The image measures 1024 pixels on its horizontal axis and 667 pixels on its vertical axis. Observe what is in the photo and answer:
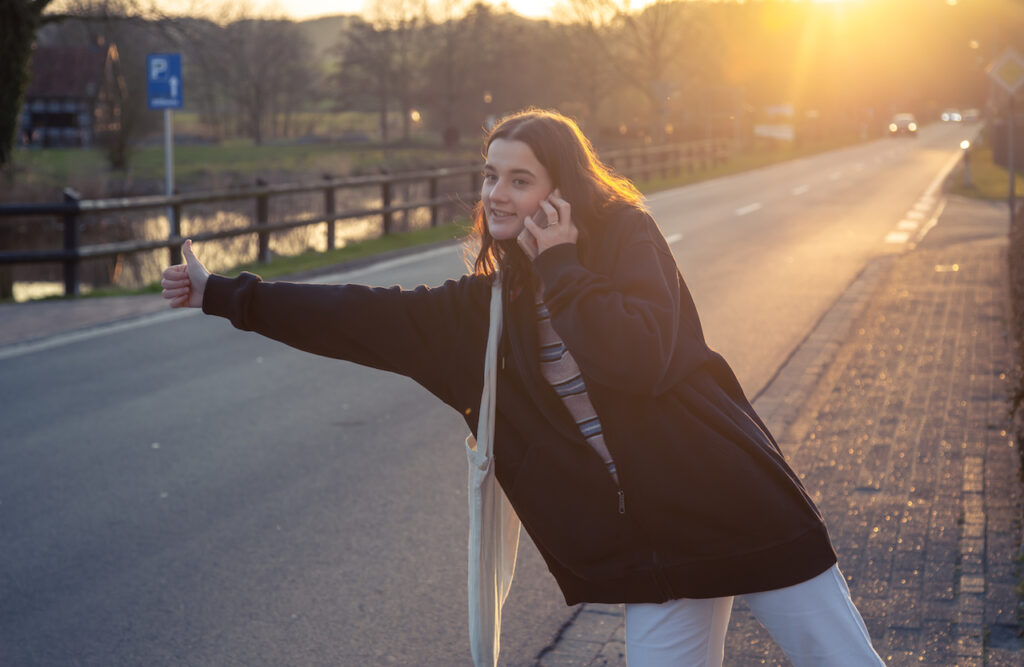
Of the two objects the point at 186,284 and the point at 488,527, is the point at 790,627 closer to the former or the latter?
the point at 488,527

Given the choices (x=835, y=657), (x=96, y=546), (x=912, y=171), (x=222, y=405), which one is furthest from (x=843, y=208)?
(x=835, y=657)

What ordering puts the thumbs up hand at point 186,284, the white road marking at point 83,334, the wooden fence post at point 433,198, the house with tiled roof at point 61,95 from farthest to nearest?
1. the house with tiled roof at point 61,95
2. the wooden fence post at point 433,198
3. the white road marking at point 83,334
4. the thumbs up hand at point 186,284

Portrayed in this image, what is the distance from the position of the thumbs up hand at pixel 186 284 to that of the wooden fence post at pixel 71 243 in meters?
11.6

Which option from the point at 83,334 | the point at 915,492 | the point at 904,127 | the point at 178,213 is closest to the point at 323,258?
the point at 178,213

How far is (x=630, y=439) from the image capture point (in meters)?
2.26

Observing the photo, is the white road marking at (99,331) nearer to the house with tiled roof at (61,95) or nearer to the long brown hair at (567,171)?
the long brown hair at (567,171)

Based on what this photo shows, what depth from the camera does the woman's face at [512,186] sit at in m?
2.33

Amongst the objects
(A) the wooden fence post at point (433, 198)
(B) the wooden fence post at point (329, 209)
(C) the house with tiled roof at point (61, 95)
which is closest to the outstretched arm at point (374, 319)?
(B) the wooden fence post at point (329, 209)

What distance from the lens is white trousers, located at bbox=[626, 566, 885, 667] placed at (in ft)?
7.57

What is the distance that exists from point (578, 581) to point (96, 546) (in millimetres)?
3399

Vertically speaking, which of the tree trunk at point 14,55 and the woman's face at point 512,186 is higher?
the tree trunk at point 14,55

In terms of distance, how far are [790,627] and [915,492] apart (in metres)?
3.64

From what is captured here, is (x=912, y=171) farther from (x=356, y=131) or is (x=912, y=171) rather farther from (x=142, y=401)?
(x=356, y=131)

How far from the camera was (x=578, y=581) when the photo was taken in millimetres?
2402
